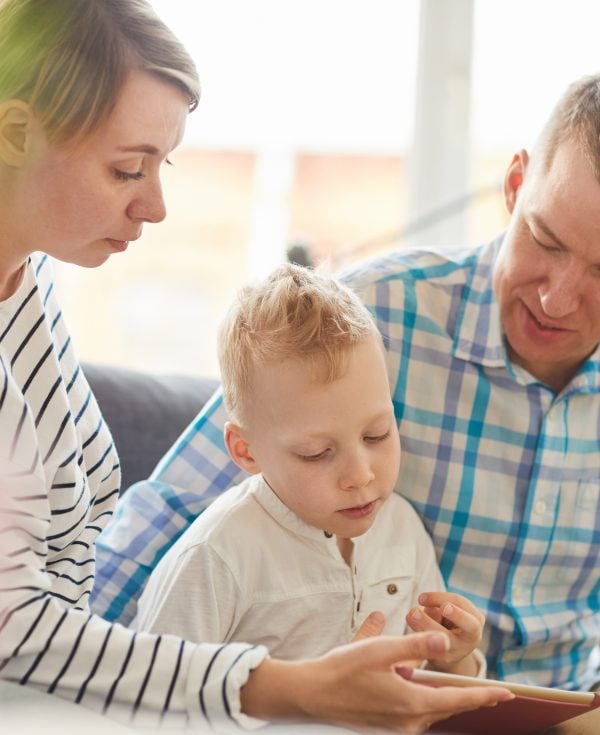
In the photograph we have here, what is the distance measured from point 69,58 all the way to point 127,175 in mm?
115

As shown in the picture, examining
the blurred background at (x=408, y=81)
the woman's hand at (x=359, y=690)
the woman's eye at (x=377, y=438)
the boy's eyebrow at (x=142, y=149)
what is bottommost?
the woman's hand at (x=359, y=690)

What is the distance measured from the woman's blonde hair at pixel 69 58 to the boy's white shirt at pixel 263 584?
490mm

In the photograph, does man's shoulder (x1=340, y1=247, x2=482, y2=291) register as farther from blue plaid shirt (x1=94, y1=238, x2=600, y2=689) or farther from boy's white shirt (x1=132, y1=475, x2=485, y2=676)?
boy's white shirt (x1=132, y1=475, x2=485, y2=676)

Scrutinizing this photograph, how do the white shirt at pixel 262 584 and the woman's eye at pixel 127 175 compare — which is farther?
the white shirt at pixel 262 584

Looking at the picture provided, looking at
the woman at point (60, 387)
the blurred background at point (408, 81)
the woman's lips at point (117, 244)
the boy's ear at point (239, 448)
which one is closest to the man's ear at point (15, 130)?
the woman at point (60, 387)

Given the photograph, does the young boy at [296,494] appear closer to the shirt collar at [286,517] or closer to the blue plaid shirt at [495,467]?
the shirt collar at [286,517]

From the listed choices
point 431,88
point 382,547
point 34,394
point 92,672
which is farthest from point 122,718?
point 431,88

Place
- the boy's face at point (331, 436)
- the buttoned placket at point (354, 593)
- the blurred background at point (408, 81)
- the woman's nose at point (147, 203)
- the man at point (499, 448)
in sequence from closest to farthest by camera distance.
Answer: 1. the woman's nose at point (147, 203)
2. the boy's face at point (331, 436)
3. the buttoned placket at point (354, 593)
4. the man at point (499, 448)
5. the blurred background at point (408, 81)

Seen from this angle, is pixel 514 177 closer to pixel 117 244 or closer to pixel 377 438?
pixel 377 438

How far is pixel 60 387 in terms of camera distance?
1.05 metres

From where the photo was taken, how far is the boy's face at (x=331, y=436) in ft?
3.64

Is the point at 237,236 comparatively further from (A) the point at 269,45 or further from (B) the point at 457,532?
(B) the point at 457,532

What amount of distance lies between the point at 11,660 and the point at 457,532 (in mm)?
732

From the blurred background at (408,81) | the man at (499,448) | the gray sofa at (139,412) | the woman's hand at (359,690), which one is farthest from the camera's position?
the blurred background at (408,81)
